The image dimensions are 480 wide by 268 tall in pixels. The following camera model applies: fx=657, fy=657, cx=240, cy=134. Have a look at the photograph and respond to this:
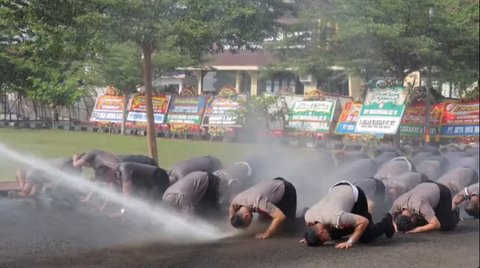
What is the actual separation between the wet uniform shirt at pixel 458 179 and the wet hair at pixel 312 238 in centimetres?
253

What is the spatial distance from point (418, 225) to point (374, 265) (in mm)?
1472

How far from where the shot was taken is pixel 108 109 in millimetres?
8039

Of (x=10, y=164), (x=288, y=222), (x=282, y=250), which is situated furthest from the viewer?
(x=10, y=164)

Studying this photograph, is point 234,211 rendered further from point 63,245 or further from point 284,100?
point 284,100

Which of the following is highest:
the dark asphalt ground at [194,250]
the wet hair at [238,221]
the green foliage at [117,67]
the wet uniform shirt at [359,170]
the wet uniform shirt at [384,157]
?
the green foliage at [117,67]

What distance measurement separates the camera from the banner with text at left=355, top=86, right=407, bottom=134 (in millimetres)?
7887

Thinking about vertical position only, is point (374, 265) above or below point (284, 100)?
below

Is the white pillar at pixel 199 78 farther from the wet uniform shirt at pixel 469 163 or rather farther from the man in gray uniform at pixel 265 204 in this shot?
the wet uniform shirt at pixel 469 163

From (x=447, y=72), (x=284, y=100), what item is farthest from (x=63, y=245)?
(x=447, y=72)

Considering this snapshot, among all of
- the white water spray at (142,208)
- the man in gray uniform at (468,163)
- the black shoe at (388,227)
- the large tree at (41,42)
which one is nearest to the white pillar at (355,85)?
the man in gray uniform at (468,163)

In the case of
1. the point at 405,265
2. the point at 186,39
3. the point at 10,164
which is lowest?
the point at 405,265

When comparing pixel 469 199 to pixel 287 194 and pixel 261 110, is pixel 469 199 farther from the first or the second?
pixel 261 110

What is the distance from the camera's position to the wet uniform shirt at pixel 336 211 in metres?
5.22

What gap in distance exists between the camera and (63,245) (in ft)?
18.0
